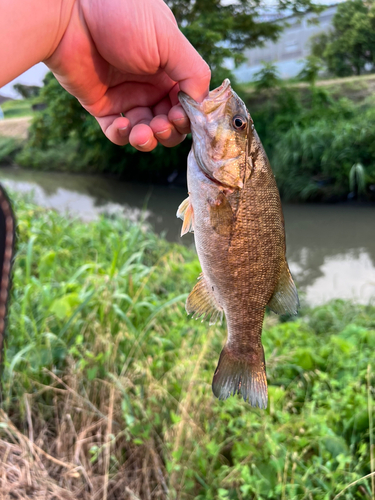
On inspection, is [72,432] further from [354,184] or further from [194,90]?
[354,184]

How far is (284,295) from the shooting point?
1233 millimetres

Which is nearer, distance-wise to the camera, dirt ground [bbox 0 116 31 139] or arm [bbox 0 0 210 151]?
arm [bbox 0 0 210 151]

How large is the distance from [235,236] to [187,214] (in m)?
0.24

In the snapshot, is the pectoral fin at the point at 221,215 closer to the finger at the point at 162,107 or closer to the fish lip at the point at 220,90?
the fish lip at the point at 220,90

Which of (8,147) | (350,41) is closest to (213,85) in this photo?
(350,41)

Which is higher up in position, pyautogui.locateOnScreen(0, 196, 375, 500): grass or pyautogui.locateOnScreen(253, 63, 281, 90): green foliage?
pyautogui.locateOnScreen(253, 63, 281, 90): green foliage

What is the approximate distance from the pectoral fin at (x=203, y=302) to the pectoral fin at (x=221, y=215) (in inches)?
7.7

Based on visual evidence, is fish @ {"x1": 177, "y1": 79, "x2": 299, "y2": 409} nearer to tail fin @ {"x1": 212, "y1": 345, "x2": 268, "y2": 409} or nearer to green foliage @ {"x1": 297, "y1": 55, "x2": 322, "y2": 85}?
tail fin @ {"x1": 212, "y1": 345, "x2": 268, "y2": 409}

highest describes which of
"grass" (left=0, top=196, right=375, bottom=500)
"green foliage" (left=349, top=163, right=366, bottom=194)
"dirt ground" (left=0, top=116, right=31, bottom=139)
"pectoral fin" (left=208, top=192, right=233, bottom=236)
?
"pectoral fin" (left=208, top=192, right=233, bottom=236)

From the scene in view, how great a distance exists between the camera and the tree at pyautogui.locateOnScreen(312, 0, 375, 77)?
13625 mm

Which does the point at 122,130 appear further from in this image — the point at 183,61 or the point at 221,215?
the point at 221,215

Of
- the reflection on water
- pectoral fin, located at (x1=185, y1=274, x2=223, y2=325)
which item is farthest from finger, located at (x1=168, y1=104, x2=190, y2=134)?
the reflection on water

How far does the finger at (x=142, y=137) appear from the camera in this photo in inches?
58.8

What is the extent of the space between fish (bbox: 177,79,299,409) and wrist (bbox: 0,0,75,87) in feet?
1.73
